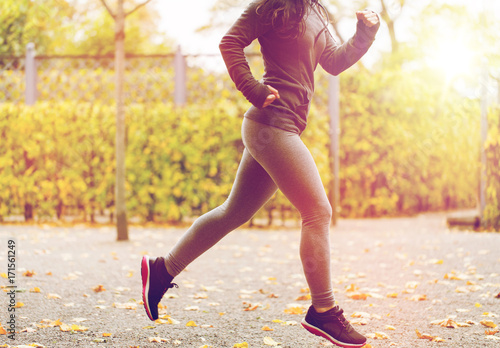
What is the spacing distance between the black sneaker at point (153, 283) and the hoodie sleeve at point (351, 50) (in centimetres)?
124

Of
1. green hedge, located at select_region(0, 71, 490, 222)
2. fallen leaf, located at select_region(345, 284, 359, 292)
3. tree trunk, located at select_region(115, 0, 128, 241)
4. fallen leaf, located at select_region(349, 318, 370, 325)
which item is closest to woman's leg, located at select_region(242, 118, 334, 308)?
fallen leaf, located at select_region(349, 318, 370, 325)

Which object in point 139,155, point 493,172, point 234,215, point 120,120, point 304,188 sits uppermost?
point 120,120

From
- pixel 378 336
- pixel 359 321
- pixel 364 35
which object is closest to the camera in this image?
pixel 364 35

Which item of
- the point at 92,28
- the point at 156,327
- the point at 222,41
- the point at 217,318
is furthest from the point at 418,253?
the point at 92,28

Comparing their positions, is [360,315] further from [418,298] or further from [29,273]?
[29,273]

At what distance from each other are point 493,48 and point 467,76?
734mm

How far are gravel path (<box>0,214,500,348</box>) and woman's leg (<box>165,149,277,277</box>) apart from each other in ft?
1.37

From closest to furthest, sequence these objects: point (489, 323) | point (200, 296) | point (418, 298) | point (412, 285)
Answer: point (489, 323), point (418, 298), point (200, 296), point (412, 285)

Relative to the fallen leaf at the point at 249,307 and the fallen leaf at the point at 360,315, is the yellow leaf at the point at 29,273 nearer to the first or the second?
the fallen leaf at the point at 249,307

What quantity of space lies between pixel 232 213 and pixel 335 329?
2.27ft

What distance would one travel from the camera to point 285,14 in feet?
7.84

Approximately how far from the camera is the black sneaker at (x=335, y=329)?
246 cm

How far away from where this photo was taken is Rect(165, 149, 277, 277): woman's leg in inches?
104

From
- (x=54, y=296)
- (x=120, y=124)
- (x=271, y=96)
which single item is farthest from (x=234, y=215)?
(x=120, y=124)
